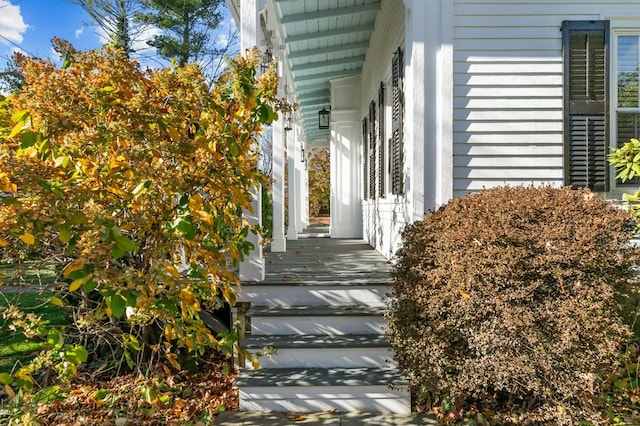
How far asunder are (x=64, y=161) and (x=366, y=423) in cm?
240

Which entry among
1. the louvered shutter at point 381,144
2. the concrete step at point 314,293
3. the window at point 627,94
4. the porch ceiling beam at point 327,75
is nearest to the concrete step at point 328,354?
the concrete step at point 314,293

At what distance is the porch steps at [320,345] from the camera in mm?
3201

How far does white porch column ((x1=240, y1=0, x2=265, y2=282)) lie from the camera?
3.90 m

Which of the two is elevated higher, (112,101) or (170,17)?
(170,17)

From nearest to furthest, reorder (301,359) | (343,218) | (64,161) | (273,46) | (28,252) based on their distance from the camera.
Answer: (64,161), (28,252), (301,359), (273,46), (343,218)

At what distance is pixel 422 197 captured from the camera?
14.7 ft

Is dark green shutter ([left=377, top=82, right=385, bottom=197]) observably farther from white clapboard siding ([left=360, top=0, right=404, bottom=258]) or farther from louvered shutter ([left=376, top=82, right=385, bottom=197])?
white clapboard siding ([left=360, top=0, right=404, bottom=258])

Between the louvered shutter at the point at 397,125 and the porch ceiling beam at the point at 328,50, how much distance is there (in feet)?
7.35

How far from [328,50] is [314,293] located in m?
5.07

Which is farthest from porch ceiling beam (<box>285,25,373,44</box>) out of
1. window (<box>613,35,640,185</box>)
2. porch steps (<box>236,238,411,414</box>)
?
porch steps (<box>236,238,411,414</box>)

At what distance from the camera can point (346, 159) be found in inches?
390

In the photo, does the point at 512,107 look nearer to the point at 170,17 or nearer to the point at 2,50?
the point at 2,50

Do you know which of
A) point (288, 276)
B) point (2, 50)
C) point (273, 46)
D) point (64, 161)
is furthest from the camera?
point (2, 50)

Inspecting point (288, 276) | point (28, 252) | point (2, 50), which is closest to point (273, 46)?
point (288, 276)
